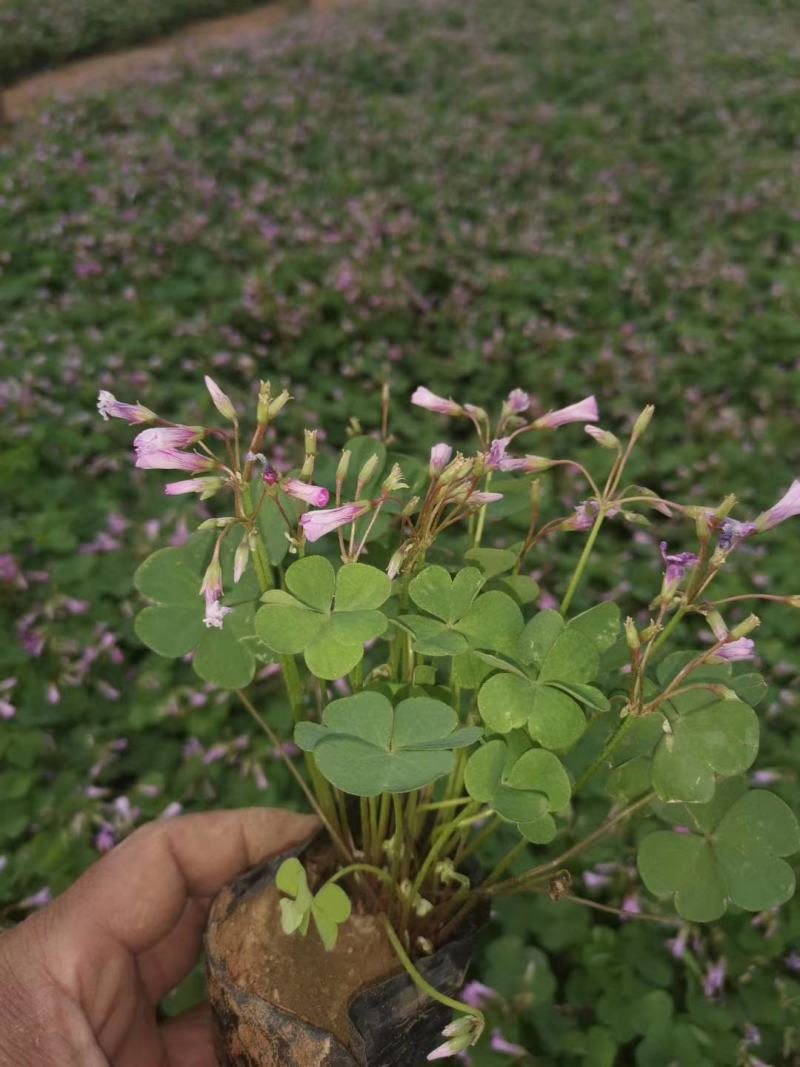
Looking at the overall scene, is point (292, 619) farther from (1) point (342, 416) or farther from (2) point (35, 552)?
(1) point (342, 416)

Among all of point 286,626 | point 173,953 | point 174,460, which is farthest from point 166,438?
point 173,953

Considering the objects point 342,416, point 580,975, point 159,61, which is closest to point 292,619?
point 580,975

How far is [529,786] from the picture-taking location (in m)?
1.22

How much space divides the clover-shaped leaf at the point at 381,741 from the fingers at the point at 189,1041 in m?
1.10

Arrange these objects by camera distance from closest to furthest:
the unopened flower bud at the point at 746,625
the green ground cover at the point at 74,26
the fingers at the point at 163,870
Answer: the unopened flower bud at the point at 746,625
the fingers at the point at 163,870
the green ground cover at the point at 74,26

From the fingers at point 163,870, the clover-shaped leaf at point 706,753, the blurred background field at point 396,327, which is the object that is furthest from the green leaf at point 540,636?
the blurred background field at point 396,327

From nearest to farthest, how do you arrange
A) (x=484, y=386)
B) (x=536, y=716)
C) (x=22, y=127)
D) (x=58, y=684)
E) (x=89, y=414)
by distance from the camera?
(x=536, y=716) < (x=58, y=684) < (x=89, y=414) < (x=484, y=386) < (x=22, y=127)

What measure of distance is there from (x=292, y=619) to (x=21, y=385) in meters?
3.52

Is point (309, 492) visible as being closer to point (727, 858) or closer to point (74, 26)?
point (727, 858)

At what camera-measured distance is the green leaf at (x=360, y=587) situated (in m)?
1.19

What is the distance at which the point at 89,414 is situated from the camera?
4.06m

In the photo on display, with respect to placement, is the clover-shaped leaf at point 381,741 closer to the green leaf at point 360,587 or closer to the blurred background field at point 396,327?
the green leaf at point 360,587

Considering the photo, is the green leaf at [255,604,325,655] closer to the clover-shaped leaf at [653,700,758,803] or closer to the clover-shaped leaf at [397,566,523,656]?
the clover-shaped leaf at [397,566,523,656]

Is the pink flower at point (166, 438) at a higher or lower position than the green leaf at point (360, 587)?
higher
